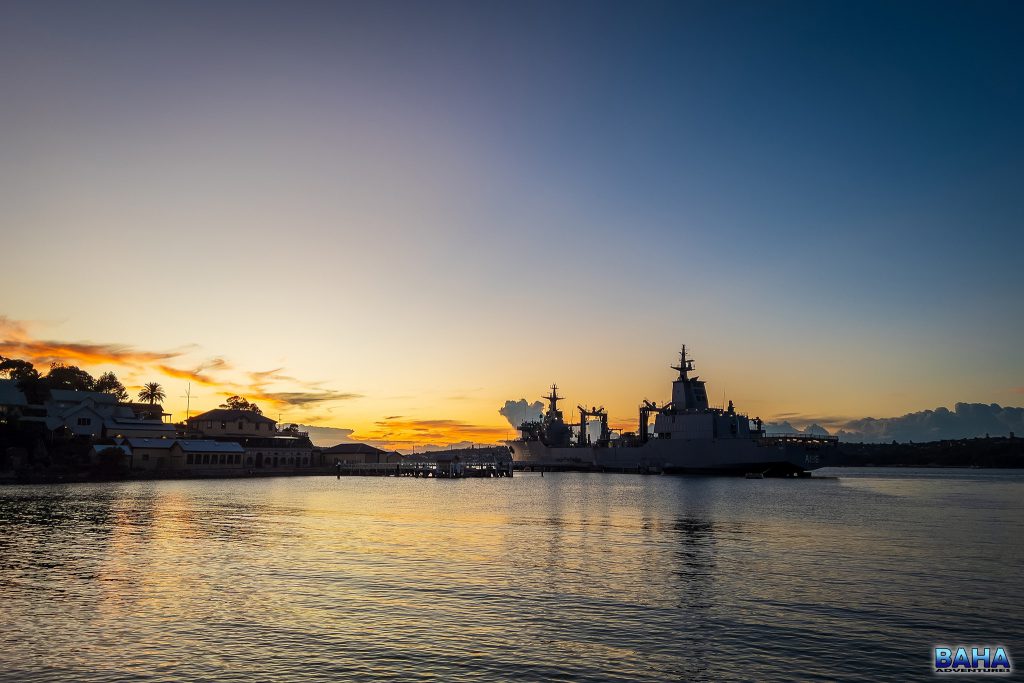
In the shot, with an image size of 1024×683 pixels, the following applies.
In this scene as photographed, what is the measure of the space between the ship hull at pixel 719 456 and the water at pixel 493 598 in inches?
3092

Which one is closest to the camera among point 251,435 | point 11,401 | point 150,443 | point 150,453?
point 11,401

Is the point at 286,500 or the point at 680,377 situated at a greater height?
the point at 680,377

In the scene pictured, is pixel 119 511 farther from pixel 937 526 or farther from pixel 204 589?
pixel 937 526

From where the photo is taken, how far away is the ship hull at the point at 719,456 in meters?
133

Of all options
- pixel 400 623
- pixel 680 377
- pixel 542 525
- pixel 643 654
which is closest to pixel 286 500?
pixel 542 525

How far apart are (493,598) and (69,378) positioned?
14557 cm

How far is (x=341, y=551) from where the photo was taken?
129 ft

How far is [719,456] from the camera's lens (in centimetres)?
13812

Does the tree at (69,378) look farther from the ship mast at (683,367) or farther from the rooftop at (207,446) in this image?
the ship mast at (683,367)

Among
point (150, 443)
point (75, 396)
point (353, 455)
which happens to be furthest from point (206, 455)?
point (353, 455)

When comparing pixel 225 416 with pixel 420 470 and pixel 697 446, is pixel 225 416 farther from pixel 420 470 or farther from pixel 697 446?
pixel 697 446

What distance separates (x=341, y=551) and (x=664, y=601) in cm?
2005

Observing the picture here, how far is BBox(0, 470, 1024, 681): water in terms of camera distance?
63.7 feet

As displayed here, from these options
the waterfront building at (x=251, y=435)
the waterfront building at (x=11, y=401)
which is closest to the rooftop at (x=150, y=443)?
the waterfront building at (x=251, y=435)
